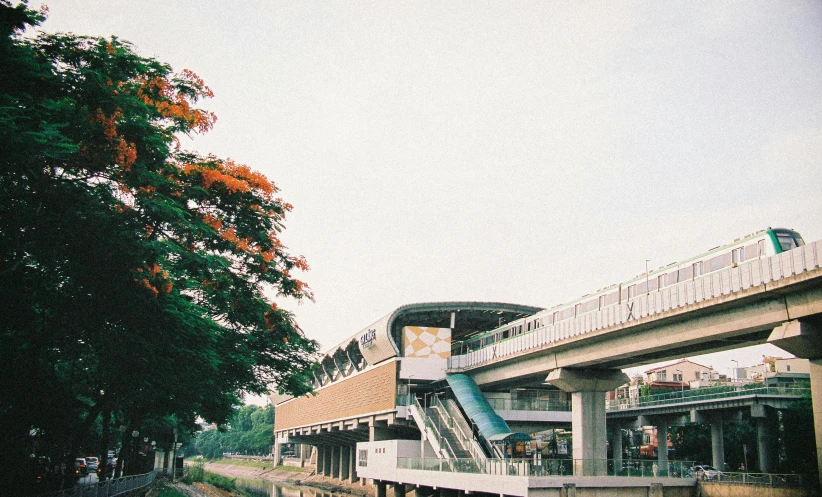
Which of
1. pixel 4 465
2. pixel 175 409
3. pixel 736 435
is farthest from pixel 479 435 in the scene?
pixel 736 435

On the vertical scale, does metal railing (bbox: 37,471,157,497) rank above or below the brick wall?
below

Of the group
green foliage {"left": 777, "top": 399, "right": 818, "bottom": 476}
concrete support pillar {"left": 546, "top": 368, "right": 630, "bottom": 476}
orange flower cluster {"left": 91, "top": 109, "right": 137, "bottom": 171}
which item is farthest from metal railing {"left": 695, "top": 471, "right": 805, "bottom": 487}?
orange flower cluster {"left": 91, "top": 109, "right": 137, "bottom": 171}

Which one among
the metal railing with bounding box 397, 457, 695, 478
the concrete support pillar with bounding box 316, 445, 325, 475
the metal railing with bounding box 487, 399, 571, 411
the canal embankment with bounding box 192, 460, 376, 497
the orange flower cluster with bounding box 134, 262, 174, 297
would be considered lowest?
the canal embankment with bounding box 192, 460, 376, 497

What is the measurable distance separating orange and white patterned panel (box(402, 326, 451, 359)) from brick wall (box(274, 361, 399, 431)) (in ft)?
5.73

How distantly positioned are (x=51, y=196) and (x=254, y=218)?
280 inches

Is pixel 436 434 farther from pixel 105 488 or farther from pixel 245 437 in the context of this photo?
pixel 245 437

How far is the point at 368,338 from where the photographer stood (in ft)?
171

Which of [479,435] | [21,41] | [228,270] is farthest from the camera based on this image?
[479,435]

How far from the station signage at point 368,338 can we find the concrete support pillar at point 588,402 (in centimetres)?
1859

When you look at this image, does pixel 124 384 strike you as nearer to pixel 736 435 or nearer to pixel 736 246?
pixel 736 246

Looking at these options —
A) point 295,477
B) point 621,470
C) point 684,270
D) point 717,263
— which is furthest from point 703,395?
point 295,477

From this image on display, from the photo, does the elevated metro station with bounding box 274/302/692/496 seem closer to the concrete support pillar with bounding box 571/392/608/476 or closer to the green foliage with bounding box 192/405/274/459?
the concrete support pillar with bounding box 571/392/608/476

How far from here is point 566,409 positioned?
48.5 metres

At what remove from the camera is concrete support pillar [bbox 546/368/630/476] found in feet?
110
